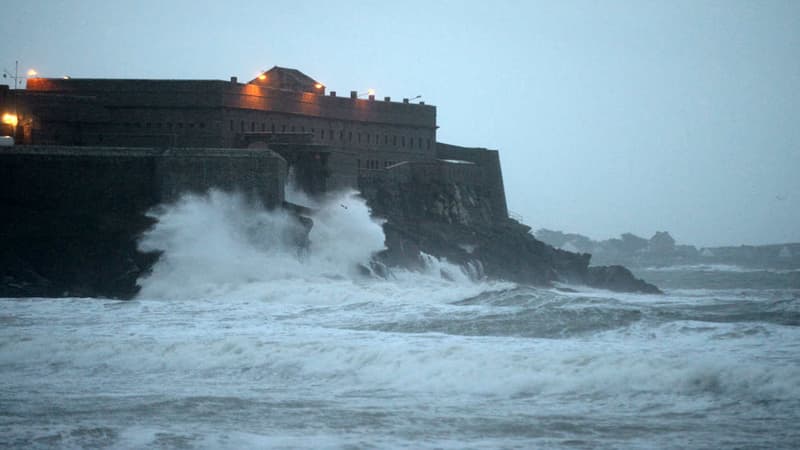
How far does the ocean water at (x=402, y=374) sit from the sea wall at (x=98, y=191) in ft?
14.8

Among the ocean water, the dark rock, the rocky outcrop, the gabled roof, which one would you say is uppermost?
the gabled roof

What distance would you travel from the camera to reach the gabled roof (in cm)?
4325

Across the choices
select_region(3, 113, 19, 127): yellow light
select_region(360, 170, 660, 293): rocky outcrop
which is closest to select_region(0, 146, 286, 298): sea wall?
select_region(3, 113, 19, 127): yellow light

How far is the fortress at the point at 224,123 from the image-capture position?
113 feet

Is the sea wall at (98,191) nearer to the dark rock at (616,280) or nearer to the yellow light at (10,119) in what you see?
the yellow light at (10,119)

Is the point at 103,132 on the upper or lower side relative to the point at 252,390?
upper

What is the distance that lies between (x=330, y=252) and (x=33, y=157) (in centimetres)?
870

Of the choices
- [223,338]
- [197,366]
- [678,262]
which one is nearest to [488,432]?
[197,366]

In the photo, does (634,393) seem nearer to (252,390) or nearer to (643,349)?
(643,349)

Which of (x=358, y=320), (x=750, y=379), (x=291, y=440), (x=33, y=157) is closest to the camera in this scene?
(x=291, y=440)

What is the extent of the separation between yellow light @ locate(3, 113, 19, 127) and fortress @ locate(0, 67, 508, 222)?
0.10 metres

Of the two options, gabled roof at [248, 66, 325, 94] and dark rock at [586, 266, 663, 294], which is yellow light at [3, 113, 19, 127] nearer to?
gabled roof at [248, 66, 325, 94]

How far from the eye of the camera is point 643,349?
14.5 meters

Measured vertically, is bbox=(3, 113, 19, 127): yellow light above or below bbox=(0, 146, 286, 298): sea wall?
above
